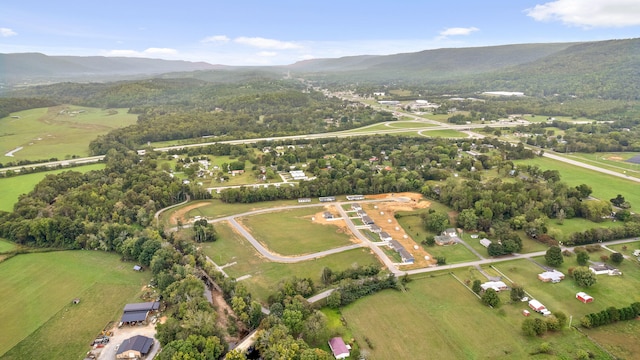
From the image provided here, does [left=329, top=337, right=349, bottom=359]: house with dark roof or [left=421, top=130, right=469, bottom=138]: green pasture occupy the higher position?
[left=421, top=130, right=469, bottom=138]: green pasture

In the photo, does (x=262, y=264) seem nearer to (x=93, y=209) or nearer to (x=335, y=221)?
(x=335, y=221)

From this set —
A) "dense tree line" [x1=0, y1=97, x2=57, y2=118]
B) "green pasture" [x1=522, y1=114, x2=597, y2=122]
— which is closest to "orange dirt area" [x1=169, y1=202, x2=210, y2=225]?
"dense tree line" [x1=0, y1=97, x2=57, y2=118]

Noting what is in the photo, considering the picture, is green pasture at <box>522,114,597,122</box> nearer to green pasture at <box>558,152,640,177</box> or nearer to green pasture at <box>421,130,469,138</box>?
green pasture at <box>421,130,469,138</box>

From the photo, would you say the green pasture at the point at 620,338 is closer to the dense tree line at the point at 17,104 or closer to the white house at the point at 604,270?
the white house at the point at 604,270

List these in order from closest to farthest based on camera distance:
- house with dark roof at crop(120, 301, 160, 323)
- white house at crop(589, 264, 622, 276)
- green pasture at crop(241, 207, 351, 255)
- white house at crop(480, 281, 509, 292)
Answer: house with dark roof at crop(120, 301, 160, 323) < white house at crop(480, 281, 509, 292) < white house at crop(589, 264, 622, 276) < green pasture at crop(241, 207, 351, 255)

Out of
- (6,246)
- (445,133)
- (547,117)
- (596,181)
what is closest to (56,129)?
(6,246)

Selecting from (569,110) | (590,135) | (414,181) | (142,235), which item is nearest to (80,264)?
(142,235)
